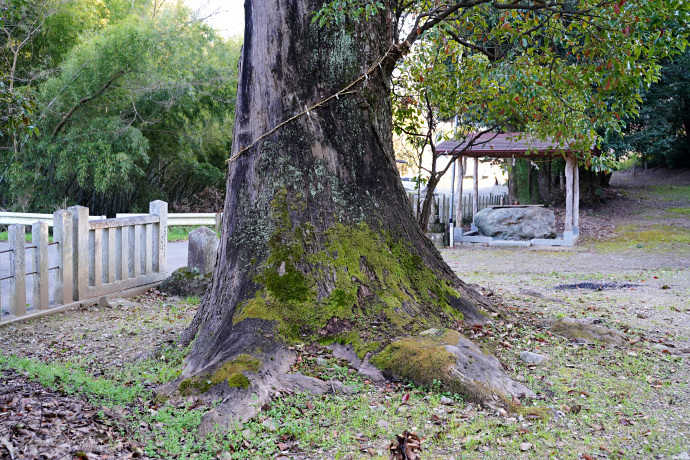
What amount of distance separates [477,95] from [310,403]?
17.0ft

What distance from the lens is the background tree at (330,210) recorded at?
15.2 feet

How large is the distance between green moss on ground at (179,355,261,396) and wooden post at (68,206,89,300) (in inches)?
197

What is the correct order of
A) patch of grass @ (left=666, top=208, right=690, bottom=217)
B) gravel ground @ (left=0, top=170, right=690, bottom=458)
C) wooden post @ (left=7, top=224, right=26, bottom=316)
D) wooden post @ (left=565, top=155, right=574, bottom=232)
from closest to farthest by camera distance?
gravel ground @ (left=0, top=170, right=690, bottom=458) < wooden post @ (left=7, top=224, right=26, bottom=316) < wooden post @ (left=565, top=155, right=574, bottom=232) < patch of grass @ (left=666, top=208, right=690, bottom=217)

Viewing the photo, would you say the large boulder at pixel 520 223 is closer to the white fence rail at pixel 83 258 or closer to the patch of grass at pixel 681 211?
the patch of grass at pixel 681 211

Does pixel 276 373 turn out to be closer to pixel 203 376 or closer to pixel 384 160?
pixel 203 376

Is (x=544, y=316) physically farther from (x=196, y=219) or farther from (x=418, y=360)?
(x=196, y=219)

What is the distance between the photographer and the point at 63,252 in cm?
814

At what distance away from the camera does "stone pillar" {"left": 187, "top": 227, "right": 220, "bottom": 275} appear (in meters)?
9.39

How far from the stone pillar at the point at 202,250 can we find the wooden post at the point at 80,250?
1597 mm

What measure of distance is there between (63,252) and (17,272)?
0.86 metres

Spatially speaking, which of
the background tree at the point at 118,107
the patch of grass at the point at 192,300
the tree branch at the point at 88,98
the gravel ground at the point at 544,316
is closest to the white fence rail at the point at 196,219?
the background tree at the point at 118,107

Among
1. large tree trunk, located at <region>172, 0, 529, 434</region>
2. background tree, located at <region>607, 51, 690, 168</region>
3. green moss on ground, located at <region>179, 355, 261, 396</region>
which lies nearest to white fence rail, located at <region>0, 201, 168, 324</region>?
large tree trunk, located at <region>172, 0, 529, 434</region>

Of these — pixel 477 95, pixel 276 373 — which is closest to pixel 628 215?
pixel 477 95

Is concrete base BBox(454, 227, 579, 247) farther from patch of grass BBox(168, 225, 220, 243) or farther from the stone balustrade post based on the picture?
the stone balustrade post
